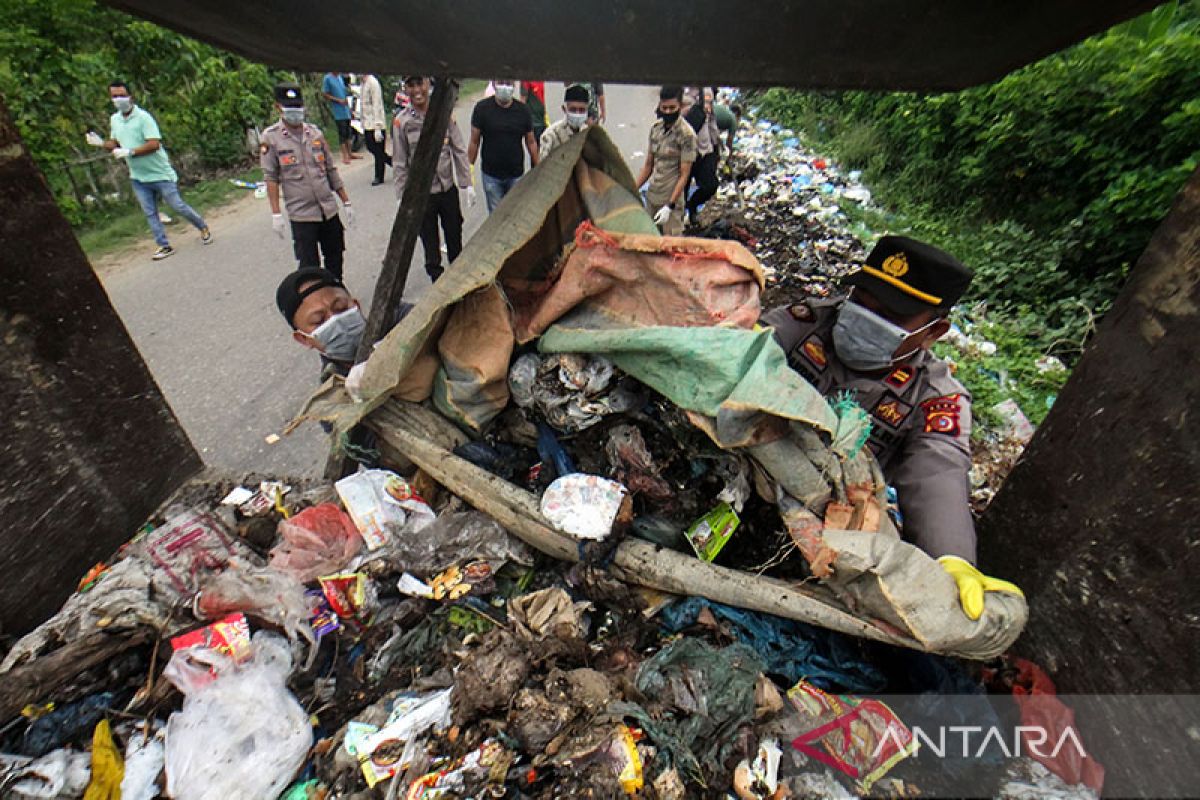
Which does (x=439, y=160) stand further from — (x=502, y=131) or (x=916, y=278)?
(x=916, y=278)

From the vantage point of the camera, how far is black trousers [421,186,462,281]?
17.6 feet

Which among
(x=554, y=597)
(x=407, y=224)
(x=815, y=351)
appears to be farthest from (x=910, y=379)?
(x=407, y=224)

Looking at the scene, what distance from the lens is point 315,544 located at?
2090mm

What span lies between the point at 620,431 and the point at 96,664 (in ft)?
5.75

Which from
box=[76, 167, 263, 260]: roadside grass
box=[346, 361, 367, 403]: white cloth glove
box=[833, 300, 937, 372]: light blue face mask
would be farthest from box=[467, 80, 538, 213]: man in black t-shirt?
box=[833, 300, 937, 372]: light blue face mask

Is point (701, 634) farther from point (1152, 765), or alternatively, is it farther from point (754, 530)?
point (1152, 765)

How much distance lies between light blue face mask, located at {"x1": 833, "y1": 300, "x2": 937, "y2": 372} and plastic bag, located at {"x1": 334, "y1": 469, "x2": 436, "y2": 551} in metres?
1.70

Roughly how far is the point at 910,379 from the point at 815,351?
Result: 1.16 feet

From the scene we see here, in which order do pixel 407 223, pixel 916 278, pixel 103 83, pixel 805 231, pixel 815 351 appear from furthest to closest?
pixel 103 83 < pixel 805 231 < pixel 407 223 < pixel 815 351 < pixel 916 278

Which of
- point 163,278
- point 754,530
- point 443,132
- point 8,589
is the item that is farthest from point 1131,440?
point 163,278

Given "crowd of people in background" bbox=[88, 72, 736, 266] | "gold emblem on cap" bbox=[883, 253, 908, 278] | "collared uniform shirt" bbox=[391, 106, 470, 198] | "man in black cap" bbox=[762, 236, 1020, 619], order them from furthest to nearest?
"collared uniform shirt" bbox=[391, 106, 470, 198], "crowd of people in background" bbox=[88, 72, 736, 266], "gold emblem on cap" bbox=[883, 253, 908, 278], "man in black cap" bbox=[762, 236, 1020, 619]

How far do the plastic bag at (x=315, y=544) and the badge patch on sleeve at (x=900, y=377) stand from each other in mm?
2071

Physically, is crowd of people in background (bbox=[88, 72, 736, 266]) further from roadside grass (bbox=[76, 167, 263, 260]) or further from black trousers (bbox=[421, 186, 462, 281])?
roadside grass (bbox=[76, 167, 263, 260])

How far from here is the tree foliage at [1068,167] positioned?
421cm
